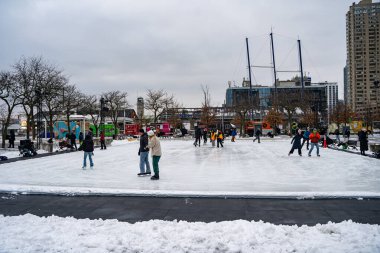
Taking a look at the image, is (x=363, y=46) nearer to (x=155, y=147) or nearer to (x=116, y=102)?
(x=116, y=102)

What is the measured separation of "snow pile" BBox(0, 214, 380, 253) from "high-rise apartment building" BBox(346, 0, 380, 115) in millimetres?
157320

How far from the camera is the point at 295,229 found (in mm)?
5609

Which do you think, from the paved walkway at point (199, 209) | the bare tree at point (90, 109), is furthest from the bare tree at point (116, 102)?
the paved walkway at point (199, 209)

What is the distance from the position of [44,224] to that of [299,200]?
5.52 m

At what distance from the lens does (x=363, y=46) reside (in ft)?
502

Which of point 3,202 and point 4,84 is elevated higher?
point 4,84

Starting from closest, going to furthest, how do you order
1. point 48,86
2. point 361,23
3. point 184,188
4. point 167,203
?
point 167,203, point 184,188, point 48,86, point 361,23

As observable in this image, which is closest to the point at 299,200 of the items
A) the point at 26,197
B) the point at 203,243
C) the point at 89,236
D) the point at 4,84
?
the point at 203,243

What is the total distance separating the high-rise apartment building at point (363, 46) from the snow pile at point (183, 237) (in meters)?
157

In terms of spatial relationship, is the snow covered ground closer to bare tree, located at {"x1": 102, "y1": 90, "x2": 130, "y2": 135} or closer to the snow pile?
the snow pile

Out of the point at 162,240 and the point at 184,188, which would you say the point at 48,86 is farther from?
the point at 162,240

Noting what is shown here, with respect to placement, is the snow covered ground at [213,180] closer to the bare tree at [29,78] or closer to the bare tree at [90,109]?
the bare tree at [29,78]

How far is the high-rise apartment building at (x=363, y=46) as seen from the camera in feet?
491

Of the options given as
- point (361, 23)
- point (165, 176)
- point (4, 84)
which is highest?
point (361, 23)
